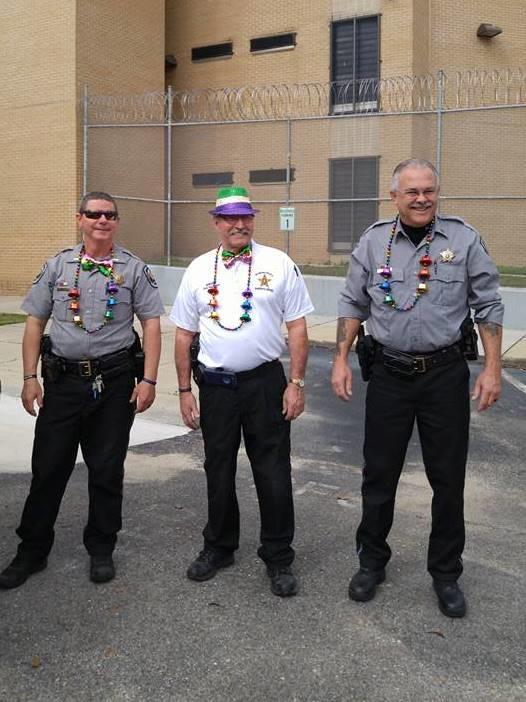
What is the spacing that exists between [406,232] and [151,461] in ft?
10.1

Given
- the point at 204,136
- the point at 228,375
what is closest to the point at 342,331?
the point at 228,375

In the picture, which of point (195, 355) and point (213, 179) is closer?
point (195, 355)

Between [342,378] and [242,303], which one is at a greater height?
[242,303]

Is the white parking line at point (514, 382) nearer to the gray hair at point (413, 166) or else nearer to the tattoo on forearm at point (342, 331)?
the tattoo on forearm at point (342, 331)

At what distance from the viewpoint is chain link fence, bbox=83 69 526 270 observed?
18422 mm

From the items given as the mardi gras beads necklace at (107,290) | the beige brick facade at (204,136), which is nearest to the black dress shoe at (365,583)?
the mardi gras beads necklace at (107,290)

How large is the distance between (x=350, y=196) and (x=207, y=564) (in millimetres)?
17880

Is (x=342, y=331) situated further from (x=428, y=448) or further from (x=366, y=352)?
(x=428, y=448)

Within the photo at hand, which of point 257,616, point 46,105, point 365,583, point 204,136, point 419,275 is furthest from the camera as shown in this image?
point 204,136

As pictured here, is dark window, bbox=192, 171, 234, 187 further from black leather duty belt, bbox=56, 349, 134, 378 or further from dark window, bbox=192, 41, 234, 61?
black leather duty belt, bbox=56, 349, 134, 378

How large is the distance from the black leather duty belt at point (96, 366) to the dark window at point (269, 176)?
671 inches

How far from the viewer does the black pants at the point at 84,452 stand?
3.93 metres

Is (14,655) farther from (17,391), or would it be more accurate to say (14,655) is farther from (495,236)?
(495,236)

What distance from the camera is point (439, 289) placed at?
11.9 feet
